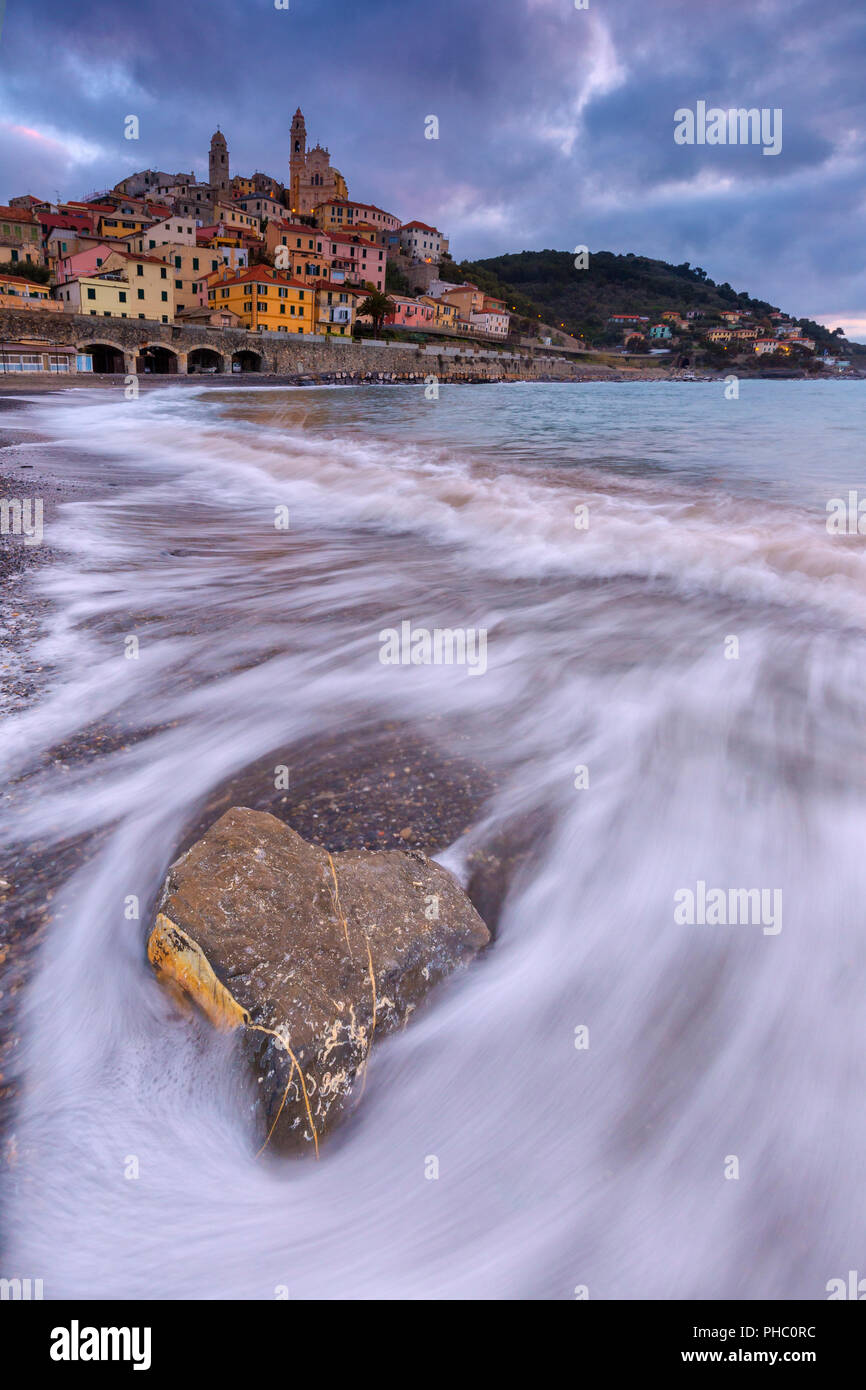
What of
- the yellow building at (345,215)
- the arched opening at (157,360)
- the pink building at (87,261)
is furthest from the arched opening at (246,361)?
the yellow building at (345,215)

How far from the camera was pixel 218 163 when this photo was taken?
11300 cm

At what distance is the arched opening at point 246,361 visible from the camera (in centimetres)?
6612

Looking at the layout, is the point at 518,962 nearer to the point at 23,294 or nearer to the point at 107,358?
the point at 107,358

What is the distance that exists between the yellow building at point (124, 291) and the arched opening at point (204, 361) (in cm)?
349

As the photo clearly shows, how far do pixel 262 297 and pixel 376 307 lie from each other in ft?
61.3

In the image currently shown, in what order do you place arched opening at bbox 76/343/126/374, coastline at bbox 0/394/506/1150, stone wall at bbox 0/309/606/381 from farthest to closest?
arched opening at bbox 76/343/126/374, stone wall at bbox 0/309/606/381, coastline at bbox 0/394/506/1150

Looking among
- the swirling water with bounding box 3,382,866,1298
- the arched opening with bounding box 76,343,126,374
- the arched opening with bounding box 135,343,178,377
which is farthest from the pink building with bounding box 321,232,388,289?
the swirling water with bounding box 3,382,866,1298

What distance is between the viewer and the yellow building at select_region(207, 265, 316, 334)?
6812 cm

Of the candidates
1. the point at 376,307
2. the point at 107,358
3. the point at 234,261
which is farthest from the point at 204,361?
the point at 376,307

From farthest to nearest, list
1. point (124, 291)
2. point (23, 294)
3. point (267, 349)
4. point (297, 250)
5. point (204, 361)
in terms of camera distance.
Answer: point (297, 250) → point (204, 361) → point (267, 349) → point (124, 291) → point (23, 294)

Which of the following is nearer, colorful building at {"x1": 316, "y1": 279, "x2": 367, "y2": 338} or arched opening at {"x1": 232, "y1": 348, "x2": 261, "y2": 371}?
arched opening at {"x1": 232, "y1": 348, "x2": 261, "y2": 371}

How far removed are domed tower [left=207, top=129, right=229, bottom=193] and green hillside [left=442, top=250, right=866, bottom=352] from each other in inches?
2122

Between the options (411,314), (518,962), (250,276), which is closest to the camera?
(518,962)

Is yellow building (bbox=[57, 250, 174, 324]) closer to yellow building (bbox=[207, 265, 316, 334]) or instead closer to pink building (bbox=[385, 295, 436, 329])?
yellow building (bbox=[207, 265, 316, 334])
